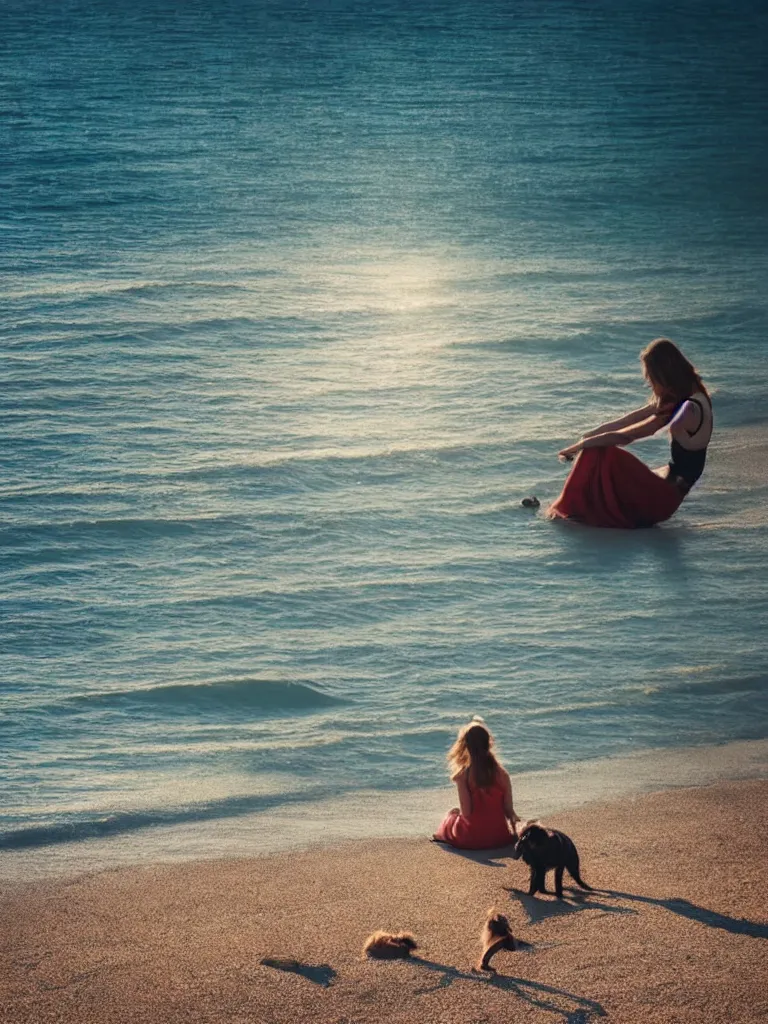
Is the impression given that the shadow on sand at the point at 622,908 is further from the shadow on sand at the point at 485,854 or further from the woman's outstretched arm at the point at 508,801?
the woman's outstretched arm at the point at 508,801

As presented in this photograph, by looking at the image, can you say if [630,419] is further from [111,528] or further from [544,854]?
[544,854]

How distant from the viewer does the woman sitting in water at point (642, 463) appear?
8.02 meters

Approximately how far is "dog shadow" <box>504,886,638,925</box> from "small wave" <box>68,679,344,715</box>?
238 cm

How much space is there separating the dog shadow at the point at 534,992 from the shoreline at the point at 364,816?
48.6 inches

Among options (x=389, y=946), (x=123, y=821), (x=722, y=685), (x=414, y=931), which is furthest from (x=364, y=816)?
(x=722, y=685)

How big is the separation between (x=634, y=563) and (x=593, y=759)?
94.6 inches

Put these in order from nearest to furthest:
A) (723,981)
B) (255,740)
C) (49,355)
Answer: (723,981)
(255,740)
(49,355)

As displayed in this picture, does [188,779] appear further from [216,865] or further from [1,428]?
[1,428]

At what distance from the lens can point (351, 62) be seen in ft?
80.2

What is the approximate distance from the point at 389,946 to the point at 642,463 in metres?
4.79

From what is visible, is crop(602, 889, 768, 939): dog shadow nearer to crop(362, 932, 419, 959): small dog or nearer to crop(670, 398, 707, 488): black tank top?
crop(362, 932, 419, 959): small dog

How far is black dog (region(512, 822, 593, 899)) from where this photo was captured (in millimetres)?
4410

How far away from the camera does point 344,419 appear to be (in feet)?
36.9

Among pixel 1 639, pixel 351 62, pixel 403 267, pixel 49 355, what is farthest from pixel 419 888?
pixel 351 62
